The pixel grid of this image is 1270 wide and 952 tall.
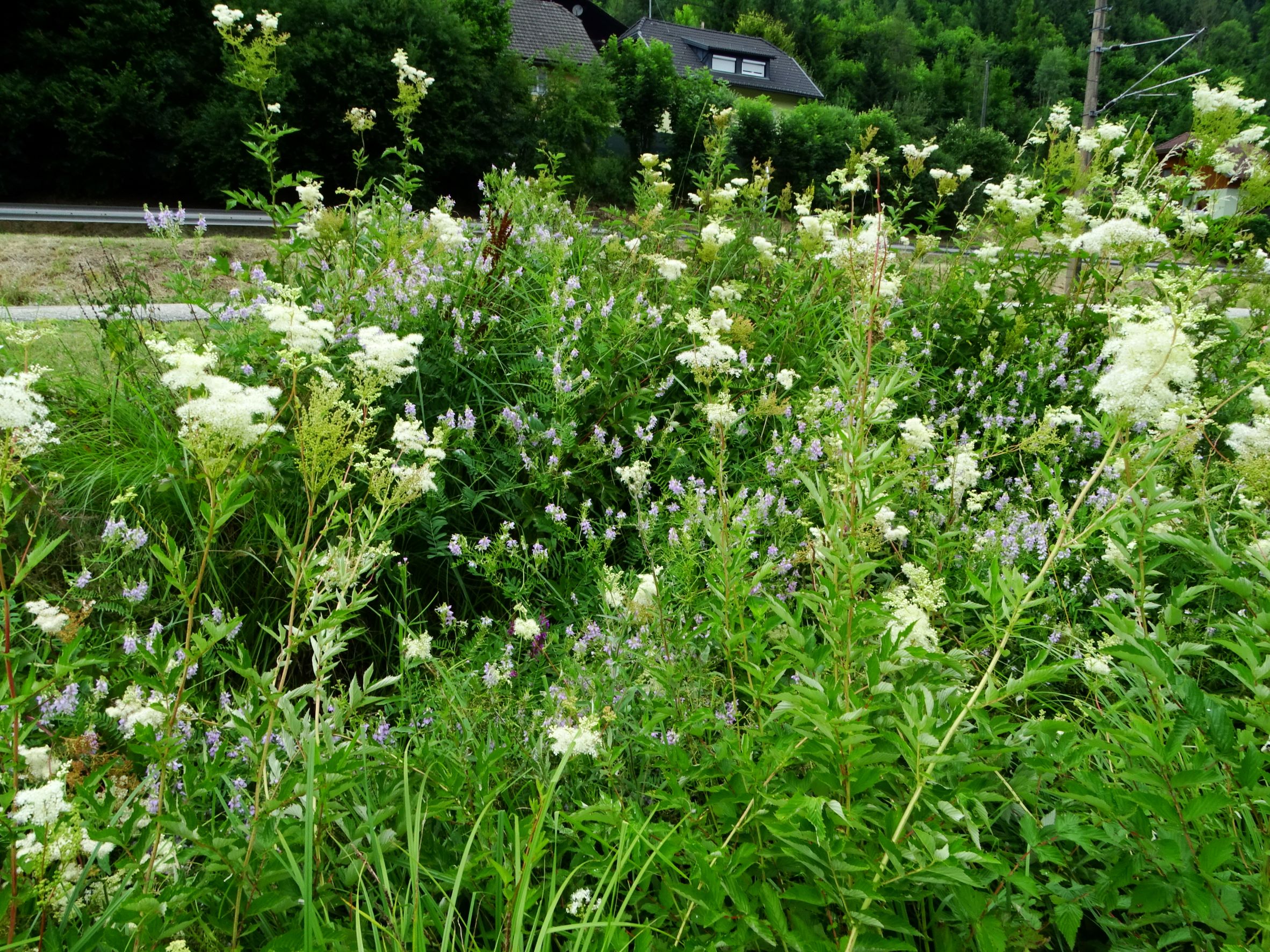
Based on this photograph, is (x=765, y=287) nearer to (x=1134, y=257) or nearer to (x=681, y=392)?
(x=681, y=392)

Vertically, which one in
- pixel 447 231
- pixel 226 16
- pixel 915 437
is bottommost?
pixel 915 437

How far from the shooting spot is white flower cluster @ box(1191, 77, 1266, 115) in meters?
5.15

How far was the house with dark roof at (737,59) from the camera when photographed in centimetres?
4812

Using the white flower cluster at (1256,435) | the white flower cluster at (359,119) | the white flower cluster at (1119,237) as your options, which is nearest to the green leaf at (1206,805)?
the white flower cluster at (1256,435)

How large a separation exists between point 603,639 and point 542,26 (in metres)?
42.1

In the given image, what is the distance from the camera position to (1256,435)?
187cm

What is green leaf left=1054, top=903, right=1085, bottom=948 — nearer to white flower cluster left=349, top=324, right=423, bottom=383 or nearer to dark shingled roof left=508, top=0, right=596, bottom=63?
white flower cluster left=349, top=324, right=423, bottom=383

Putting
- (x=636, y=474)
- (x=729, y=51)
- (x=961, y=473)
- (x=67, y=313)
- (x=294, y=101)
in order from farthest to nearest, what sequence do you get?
(x=729, y=51), (x=294, y=101), (x=67, y=313), (x=961, y=473), (x=636, y=474)

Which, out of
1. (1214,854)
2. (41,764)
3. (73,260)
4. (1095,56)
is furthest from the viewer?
(1095,56)

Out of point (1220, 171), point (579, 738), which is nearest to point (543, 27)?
point (1220, 171)

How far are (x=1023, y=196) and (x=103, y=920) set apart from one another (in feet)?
22.0

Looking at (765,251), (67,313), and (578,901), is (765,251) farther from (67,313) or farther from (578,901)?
(67,313)

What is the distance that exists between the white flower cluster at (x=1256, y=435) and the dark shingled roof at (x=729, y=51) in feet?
162

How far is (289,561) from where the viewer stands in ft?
5.60
